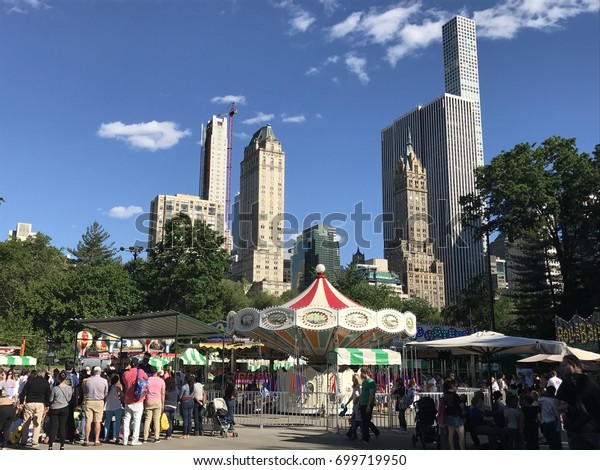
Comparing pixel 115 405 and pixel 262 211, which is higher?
pixel 262 211

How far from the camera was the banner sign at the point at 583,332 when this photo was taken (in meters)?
23.0

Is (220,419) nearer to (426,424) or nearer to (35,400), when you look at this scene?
(35,400)

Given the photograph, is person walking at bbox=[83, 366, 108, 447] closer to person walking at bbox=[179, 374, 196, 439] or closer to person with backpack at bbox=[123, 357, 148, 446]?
person with backpack at bbox=[123, 357, 148, 446]

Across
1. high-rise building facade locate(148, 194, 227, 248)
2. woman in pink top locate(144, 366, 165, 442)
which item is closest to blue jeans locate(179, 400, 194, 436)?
woman in pink top locate(144, 366, 165, 442)

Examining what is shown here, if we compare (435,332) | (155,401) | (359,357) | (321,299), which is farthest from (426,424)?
(435,332)

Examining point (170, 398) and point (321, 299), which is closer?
point (170, 398)

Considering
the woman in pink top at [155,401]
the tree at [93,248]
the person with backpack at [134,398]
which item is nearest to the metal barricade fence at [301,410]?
the woman in pink top at [155,401]

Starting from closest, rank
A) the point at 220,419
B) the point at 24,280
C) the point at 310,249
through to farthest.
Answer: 1. the point at 220,419
2. the point at 24,280
3. the point at 310,249

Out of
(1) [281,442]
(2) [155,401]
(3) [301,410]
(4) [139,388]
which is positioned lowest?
(1) [281,442]

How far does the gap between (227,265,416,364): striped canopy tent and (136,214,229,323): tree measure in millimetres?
25030

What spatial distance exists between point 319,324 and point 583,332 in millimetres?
12401

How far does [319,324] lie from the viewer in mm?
18812

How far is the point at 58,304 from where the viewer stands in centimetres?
4328

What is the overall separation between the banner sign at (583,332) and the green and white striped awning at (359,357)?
10.0 meters
